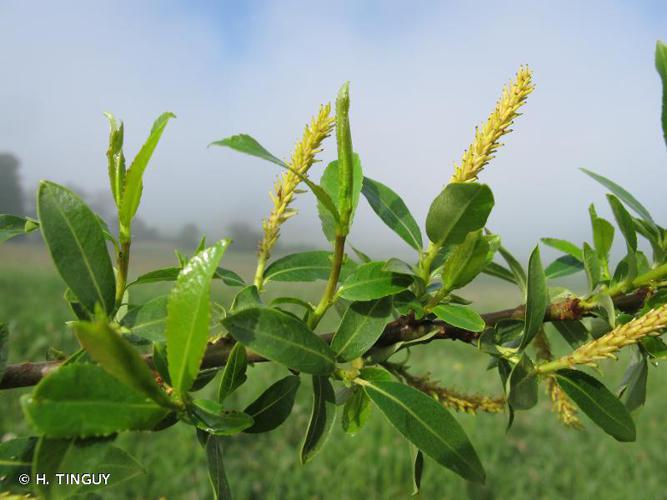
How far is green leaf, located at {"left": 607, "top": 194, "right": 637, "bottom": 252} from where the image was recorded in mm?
721

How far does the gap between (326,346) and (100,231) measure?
0.25 m

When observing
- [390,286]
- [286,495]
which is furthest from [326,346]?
[286,495]

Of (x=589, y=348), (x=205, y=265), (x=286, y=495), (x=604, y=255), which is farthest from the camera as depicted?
(x=286, y=495)

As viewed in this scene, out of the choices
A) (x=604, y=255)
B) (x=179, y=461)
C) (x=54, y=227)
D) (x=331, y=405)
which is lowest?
(x=179, y=461)

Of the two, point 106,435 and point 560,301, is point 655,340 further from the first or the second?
point 106,435

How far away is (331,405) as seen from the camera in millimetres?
672

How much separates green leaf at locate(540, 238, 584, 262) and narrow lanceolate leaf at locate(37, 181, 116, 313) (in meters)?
0.65

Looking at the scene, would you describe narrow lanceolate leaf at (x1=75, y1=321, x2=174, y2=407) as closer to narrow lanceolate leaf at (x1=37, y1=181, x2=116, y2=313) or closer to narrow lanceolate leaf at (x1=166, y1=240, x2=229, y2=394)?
narrow lanceolate leaf at (x1=166, y1=240, x2=229, y2=394)

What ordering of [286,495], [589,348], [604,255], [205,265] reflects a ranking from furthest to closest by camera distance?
[286,495] < [604,255] < [589,348] < [205,265]

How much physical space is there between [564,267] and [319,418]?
481 mm

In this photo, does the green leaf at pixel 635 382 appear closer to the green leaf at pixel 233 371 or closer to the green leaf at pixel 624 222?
the green leaf at pixel 624 222

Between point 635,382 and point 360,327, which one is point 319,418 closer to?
point 360,327

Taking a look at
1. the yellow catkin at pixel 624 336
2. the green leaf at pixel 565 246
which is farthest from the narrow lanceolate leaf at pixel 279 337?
the green leaf at pixel 565 246

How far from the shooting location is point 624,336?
0.54m
